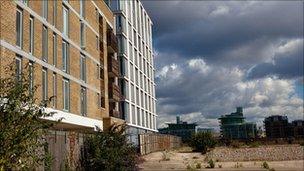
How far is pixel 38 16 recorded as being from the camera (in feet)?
86.5

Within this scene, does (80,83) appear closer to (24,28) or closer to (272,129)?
(24,28)

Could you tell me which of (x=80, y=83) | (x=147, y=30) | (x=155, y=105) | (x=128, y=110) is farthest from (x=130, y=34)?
(x=80, y=83)

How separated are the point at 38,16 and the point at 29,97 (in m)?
15.9

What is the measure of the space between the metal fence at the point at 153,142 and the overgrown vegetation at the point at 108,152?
2157cm

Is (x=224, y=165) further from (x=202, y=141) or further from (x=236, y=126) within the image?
(x=236, y=126)

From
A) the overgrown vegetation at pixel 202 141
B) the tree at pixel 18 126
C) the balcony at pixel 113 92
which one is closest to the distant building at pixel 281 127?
the overgrown vegetation at pixel 202 141

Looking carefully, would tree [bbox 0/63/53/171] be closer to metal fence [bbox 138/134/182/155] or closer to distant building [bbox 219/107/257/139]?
metal fence [bbox 138/134/182/155]

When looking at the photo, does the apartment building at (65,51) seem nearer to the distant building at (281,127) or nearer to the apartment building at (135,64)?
the apartment building at (135,64)

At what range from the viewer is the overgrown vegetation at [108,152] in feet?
70.1

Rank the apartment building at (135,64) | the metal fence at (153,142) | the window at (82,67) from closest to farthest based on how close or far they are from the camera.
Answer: the window at (82,67), the metal fence at (153,142), the apartment building at (135,64)

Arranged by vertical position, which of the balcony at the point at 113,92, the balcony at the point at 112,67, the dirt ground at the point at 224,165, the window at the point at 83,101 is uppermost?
the balcony at the point at 112,67

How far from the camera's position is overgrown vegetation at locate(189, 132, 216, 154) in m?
51.0

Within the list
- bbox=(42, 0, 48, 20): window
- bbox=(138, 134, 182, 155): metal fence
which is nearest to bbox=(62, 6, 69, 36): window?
bbox=(42, 0, 48, 20): window

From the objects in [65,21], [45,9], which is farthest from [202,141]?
[45,9]
